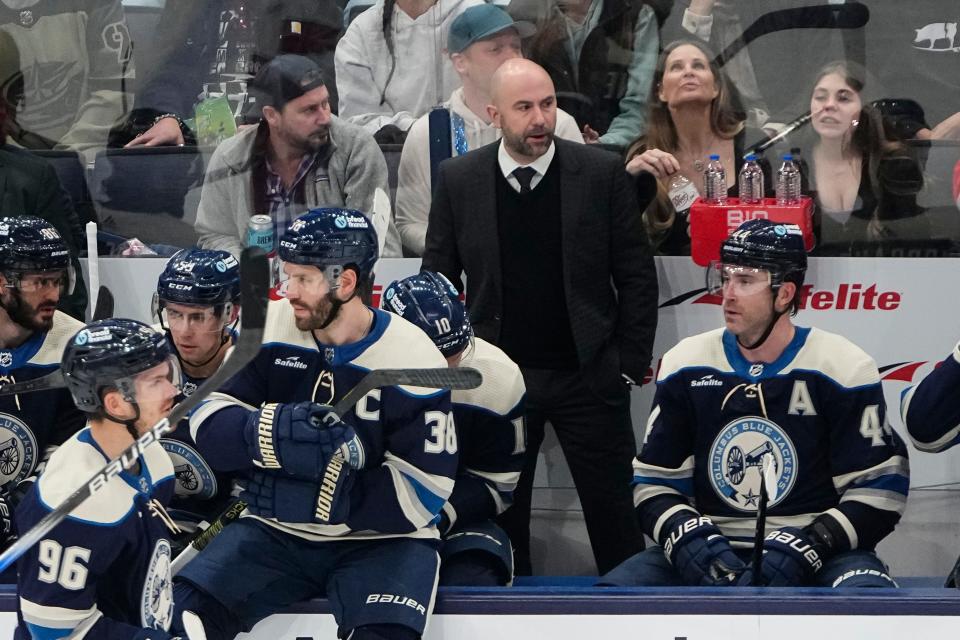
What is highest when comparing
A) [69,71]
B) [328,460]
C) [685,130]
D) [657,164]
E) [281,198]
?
[69,71]

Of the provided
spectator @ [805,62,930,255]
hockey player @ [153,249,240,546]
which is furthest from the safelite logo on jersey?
hockey player @ [153,249,240,546]

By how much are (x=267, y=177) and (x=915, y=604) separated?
9.48 feet

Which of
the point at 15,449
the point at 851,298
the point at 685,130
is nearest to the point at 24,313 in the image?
the point at 15,449

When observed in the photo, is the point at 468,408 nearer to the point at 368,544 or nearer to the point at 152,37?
the point at 368,544

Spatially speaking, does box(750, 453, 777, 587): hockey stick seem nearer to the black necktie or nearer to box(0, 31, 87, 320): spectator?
the black necktie

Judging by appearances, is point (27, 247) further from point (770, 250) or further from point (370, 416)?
point (770, 250)

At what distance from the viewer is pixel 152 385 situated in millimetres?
2611

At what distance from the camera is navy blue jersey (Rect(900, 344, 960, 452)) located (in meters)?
3.42

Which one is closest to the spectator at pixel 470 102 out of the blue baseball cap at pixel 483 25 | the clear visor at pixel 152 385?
the blue baseball cap at pixel 483 25

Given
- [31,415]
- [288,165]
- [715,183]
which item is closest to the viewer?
[31,415]

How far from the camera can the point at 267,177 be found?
5.05 metres

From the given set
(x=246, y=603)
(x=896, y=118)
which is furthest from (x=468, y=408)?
(x=896, y=118)

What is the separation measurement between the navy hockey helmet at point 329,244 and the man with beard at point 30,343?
110cm

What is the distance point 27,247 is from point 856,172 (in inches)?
107
